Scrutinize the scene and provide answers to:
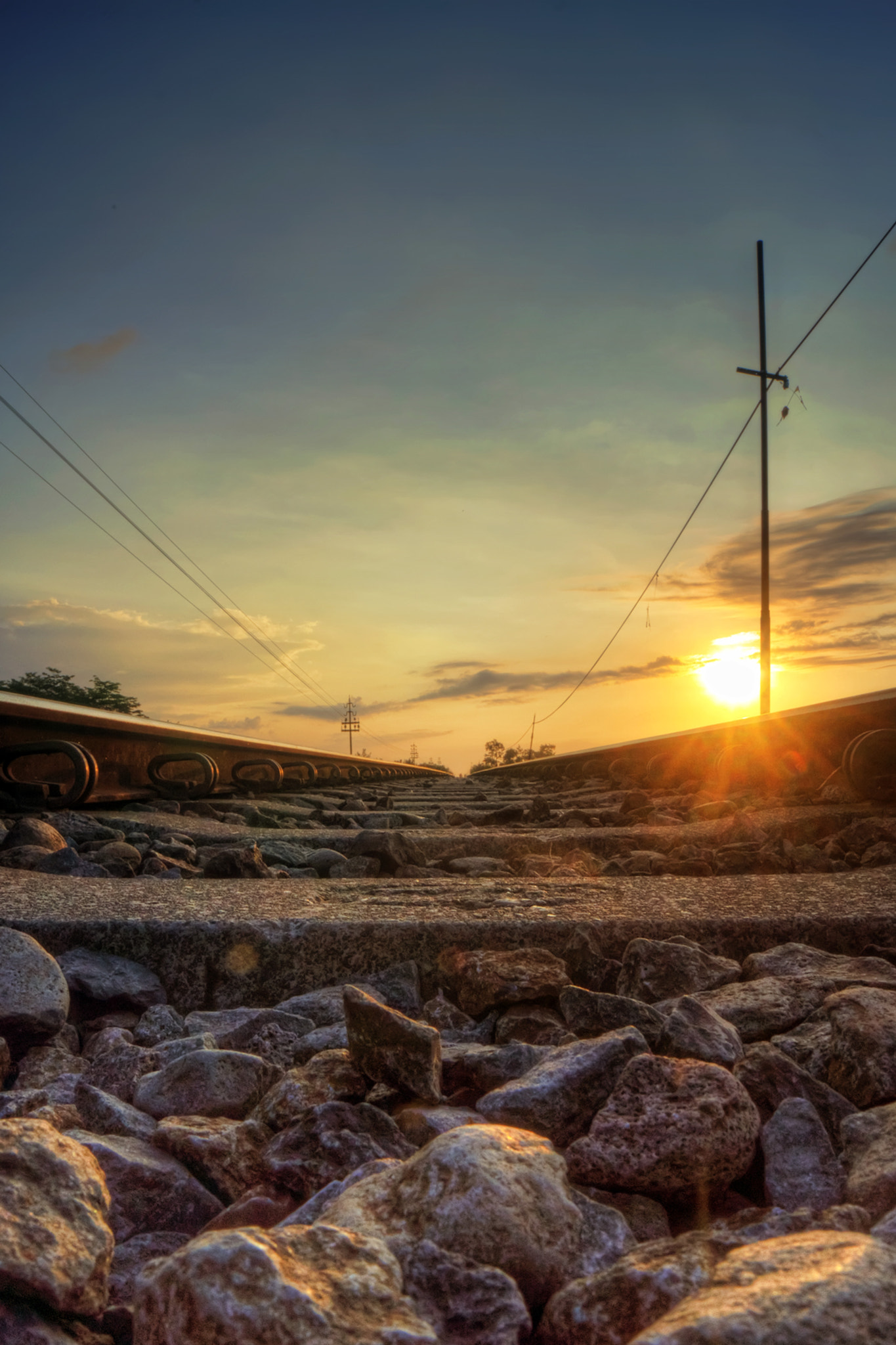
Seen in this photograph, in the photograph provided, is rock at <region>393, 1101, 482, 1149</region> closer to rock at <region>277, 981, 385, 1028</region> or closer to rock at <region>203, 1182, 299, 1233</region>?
rock at <region>203, 1182, 299, 1233</region>

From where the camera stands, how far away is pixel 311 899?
6.78ft

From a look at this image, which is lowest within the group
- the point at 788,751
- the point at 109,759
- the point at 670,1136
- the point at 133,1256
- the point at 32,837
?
the point at 133,1256

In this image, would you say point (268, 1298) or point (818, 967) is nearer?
point (268, 1298)

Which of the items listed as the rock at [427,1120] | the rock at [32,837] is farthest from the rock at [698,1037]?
the rock at [32,837]

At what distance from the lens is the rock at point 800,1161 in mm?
894

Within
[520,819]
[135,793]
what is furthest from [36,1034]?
[520,819]

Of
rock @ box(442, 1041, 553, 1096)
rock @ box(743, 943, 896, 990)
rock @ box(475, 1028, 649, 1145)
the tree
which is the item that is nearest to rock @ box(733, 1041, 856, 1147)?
rock @ box(475, 1028, 649, 1145)

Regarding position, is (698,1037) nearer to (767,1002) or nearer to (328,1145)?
(767,1002)

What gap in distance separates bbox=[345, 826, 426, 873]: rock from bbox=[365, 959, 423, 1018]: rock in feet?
4.51

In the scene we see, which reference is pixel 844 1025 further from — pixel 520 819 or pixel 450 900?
pixel 520 819

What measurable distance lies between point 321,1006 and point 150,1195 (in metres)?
0.56

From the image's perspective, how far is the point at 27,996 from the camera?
4.33ft

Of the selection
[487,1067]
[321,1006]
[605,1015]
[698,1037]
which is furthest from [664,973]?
[321,1006]

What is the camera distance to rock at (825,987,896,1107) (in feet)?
3.42
